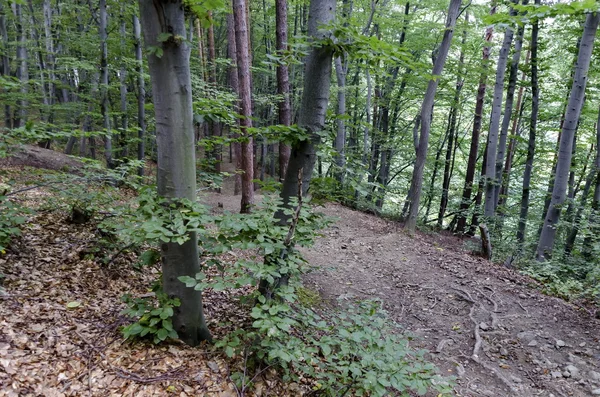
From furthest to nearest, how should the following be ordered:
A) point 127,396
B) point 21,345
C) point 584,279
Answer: point 584,279 → point 21,345 → point 127,396

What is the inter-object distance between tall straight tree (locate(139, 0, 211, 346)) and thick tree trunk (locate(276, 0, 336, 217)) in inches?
32.0

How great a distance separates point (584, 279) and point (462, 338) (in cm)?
377

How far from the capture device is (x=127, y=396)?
223cm

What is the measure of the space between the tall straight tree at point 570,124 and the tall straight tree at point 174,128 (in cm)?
737

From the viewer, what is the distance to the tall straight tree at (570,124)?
6293 millimetres

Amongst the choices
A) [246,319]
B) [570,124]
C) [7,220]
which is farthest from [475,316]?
[7,220]

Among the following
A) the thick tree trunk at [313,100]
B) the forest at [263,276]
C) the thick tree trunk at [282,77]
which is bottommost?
the forest at [263,276]

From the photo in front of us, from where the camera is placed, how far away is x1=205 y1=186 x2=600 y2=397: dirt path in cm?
390

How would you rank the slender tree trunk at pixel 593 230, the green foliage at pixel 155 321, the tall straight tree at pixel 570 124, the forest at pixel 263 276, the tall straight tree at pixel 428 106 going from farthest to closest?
1. the tall straight tree at pixel 428 106
2. the tall straight tree at pixel 570 124
3. the slender tree trunk at pixel 593 230
4. the green foliage at pixel 155 321
5. the forest at pixel 263 276

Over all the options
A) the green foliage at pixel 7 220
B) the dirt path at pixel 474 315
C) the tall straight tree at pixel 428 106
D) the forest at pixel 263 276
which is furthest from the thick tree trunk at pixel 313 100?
the tall straight tree at pixel 428 106

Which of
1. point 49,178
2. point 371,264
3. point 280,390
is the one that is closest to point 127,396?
point 280,390

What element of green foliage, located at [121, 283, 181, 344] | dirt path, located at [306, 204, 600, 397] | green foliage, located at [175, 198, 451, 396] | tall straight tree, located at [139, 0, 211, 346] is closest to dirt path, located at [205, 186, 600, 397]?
dirt path, located at [306, 204, 600, 397]

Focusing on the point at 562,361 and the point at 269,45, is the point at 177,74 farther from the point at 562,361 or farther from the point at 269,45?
the point at 269,45

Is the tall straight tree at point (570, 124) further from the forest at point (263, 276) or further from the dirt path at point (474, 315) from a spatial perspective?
the dirt path at point (474, 315)
